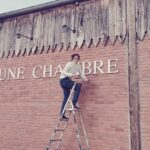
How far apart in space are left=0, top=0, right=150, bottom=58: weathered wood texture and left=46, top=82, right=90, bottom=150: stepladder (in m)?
1.47

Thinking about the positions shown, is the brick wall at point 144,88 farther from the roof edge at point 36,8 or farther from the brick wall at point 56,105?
the roof edge at point 36,8

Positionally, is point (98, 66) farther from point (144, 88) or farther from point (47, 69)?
point (47, 69)

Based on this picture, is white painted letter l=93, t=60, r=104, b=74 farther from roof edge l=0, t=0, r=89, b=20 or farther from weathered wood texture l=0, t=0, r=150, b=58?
roof edge l=0, t=0, r=89, b=20

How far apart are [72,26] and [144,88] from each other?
2695 mm

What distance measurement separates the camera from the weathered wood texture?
23.9ft

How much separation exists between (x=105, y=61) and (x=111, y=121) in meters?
1.49

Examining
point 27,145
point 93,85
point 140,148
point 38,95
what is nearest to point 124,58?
point 93,85

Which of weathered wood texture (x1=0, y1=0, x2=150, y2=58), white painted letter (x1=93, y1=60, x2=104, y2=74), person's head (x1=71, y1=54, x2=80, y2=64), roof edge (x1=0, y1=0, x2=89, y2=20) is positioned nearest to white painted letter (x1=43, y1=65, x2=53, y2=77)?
weathered wood texture (x1=0, y1=0, x2=150, y2=58)

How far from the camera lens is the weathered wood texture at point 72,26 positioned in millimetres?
7277

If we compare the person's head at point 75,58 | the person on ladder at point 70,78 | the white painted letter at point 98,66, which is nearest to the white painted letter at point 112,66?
the white painted letter at point 98,66

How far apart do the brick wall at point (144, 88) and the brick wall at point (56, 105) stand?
0.36 m

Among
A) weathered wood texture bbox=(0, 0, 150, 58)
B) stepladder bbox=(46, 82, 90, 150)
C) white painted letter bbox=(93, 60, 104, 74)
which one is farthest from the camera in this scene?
white painted letter bbox=(93, 60, 104, 74)

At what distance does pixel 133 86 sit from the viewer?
6723 mm

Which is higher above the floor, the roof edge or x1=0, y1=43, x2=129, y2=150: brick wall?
the roof edge
